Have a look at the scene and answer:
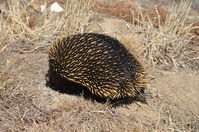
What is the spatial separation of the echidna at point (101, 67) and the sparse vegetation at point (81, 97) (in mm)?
278

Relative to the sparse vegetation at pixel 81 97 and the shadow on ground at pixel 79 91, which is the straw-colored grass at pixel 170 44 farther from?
the shadow on ground at pixel 79 91

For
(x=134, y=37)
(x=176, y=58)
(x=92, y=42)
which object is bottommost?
(x=176, y=58)

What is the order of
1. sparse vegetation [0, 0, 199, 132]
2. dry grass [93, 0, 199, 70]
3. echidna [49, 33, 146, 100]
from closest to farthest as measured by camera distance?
1. sparse vegetation [0, 0, 199, 132]
2. echidna [49, 33, 146, 100]
3. dry grass [93, 0, 199, 70]

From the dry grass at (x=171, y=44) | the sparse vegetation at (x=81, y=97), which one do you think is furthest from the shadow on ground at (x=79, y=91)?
the dry grass at (x=171, y=44)

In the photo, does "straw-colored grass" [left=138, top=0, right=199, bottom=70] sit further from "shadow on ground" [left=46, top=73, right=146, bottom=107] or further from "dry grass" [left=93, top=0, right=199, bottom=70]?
"shadow on ground" [left=46, top=73, right=146, bottom=107]

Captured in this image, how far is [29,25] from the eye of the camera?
638cm

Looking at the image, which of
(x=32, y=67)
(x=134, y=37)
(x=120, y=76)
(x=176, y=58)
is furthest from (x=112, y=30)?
(x=120, y=76)

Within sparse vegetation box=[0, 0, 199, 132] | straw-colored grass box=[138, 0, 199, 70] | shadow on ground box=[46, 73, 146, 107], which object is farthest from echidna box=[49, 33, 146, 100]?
straw-colored grass box=[138, 0, 199, 70]

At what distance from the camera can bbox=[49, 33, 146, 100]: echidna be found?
12.7ft

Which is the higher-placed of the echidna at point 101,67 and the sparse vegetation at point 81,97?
the echidna at point 101,67

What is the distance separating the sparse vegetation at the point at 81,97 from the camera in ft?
12.1

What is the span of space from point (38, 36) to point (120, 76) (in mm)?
2519

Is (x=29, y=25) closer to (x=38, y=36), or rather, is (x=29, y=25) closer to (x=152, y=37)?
(x=38, y=36)

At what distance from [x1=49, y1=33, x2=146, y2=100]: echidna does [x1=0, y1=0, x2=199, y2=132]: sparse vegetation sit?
278 mm
